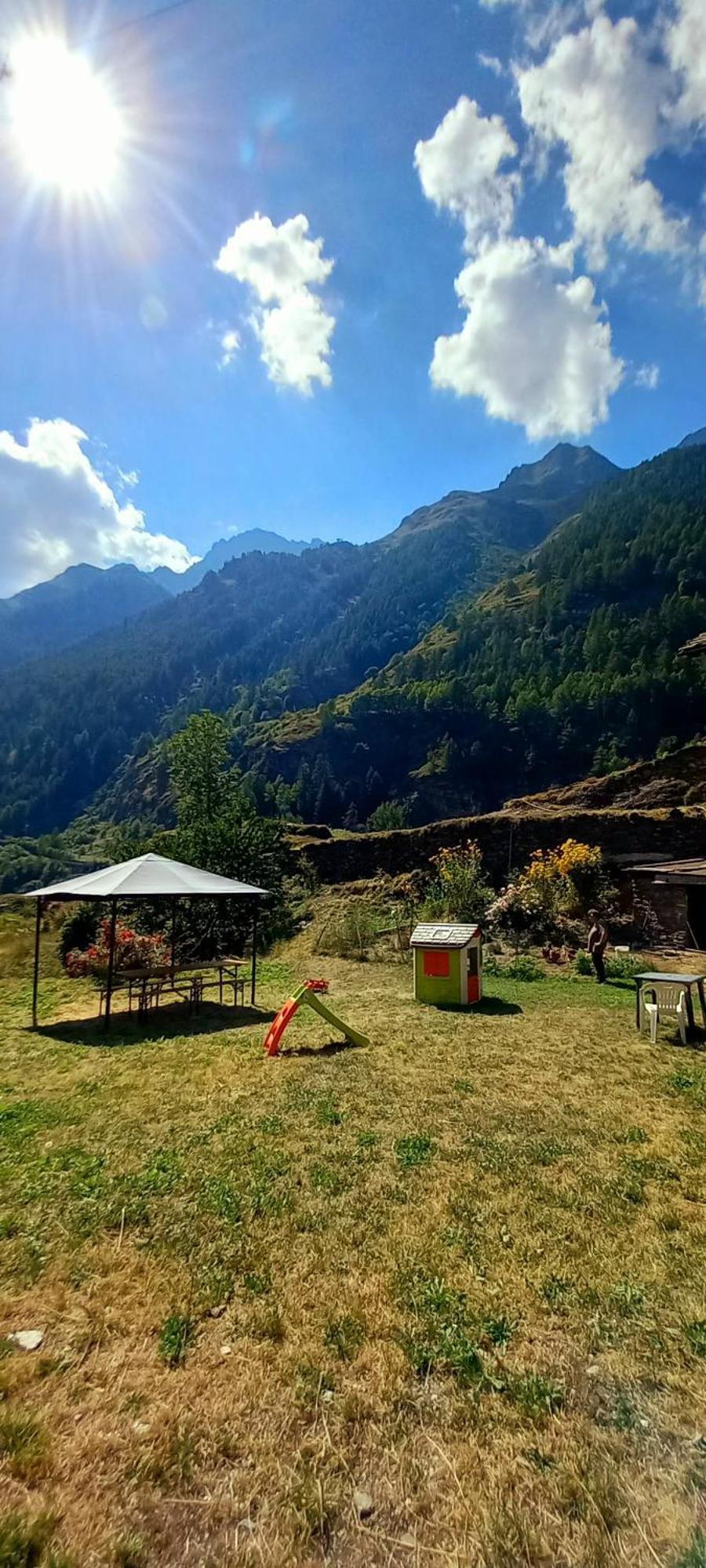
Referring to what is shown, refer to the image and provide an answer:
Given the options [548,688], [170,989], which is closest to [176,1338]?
[170,989]

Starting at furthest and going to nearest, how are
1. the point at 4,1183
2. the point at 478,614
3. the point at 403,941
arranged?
the point at 478,614, the point at 403,941, the point at 4,1183

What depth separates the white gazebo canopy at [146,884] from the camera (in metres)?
10.3

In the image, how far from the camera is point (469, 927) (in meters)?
11.3

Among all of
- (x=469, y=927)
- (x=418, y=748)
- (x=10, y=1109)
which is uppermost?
(x=418, y=748)

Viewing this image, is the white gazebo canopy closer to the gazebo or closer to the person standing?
the gazebo

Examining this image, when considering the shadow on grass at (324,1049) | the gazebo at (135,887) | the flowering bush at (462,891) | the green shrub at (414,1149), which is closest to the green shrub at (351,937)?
the flowering bush at (462,891)

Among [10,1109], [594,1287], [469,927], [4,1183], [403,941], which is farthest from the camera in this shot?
[403,941]

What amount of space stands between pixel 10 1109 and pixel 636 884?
1464 cm

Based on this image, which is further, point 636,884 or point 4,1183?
point 636,884

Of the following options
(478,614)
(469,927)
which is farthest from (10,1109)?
(478,614)

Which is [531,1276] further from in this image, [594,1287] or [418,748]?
[418,748]

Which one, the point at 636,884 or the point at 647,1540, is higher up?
the point at 636,884

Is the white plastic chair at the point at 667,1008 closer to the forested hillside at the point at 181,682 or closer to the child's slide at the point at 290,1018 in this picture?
the child's slide at the point at 290,1018

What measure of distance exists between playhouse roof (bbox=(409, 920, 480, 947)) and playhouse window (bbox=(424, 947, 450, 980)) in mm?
140
